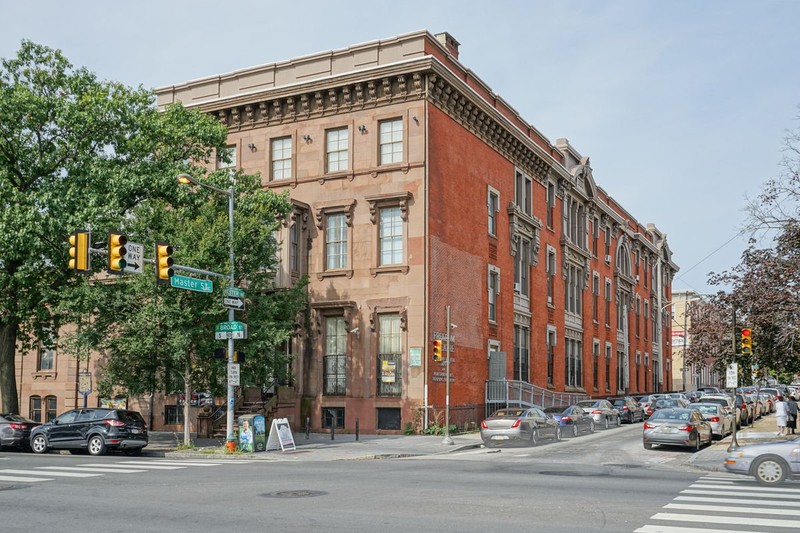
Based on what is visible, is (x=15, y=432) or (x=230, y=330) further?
(x=15, y=432)

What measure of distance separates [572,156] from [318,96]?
25.2 metres

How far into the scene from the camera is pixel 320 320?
37281mm

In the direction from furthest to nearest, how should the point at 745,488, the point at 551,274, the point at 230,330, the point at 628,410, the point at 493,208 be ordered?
1. the point at 551,274
2. the point at 628,410
3. the point at 493,208
4. the point at 230,330
5. the point at 745,488

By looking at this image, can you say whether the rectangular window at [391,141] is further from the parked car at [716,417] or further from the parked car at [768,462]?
the parked car at [768,462]

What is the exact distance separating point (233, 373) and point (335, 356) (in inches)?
393

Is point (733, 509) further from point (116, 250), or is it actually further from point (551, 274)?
point (551, 274)

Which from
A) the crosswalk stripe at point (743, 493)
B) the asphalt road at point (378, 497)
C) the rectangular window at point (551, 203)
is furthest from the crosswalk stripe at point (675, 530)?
the rectangular window at point (551, 203)

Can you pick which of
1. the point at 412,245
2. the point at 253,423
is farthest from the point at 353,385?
the point at 253,423

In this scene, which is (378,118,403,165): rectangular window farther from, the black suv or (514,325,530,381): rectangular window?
the black suv

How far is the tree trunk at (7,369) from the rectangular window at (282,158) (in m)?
13.1

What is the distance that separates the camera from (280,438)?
91.7ft

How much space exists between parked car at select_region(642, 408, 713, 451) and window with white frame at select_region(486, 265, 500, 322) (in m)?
13.8

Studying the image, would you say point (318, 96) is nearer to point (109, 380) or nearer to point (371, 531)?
point (109, 380)

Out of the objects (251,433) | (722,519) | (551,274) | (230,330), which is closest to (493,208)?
(551,274)
